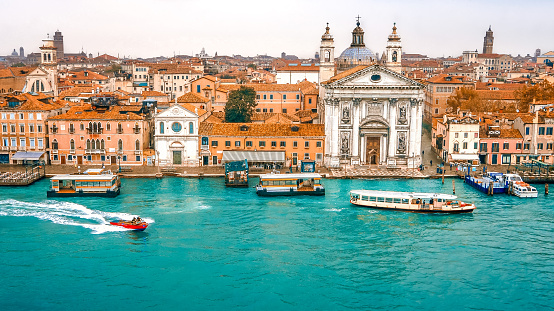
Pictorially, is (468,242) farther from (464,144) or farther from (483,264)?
(464,144)

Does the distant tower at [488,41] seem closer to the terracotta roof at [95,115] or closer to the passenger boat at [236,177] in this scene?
the terracotta roof at [95,115]

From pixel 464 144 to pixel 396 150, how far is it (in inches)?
232

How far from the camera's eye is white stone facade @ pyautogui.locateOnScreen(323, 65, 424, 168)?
4647 cm

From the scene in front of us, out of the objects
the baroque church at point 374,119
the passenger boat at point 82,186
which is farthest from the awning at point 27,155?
the baroque church at point 374,119

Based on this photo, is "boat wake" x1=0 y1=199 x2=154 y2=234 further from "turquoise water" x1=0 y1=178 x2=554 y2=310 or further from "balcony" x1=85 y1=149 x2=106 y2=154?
"balcony" x1=85 y1=149 x2=106 y2=154

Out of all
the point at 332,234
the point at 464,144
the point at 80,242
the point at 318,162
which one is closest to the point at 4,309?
the point at 80,242

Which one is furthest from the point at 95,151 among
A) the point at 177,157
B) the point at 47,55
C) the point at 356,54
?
the point at 47,55

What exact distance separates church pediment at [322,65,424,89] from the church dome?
12.7 meters

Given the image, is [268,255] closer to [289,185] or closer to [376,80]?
[289,185]

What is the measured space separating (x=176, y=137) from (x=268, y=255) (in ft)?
69.7

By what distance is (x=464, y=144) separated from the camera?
48.3 meters

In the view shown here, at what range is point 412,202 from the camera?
36000mm

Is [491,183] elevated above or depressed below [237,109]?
below

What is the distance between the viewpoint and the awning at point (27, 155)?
46125 mm
